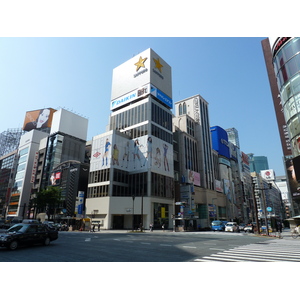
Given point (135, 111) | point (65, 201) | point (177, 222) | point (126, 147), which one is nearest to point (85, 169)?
point (65, 201)

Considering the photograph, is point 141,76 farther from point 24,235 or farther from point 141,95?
point 24,235

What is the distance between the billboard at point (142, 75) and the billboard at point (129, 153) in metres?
16.7

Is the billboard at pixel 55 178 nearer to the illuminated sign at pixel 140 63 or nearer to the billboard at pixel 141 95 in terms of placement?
the billboard at pixel 141 95

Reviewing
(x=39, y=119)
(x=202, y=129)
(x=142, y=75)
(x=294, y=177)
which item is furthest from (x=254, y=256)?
(x=39, y=119)

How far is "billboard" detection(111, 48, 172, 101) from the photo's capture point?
63.0 m

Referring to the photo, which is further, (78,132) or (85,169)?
(78,132)

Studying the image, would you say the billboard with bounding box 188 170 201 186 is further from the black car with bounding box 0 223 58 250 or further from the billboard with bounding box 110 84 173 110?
the black car with bounding box 0 223 58 250

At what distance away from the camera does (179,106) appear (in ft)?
282

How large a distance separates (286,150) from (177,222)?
29573mm

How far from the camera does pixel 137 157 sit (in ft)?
184

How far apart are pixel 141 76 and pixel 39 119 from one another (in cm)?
5680

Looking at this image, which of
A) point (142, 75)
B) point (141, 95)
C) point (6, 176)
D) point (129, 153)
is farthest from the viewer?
point (6, 176)

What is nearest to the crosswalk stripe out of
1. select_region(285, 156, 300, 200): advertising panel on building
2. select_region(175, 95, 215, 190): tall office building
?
select_region(285, 156, 300, 200): advertising panel on building
